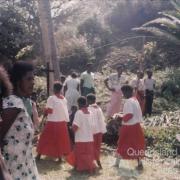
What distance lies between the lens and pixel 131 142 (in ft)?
24.7

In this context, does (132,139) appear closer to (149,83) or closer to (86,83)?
(86,83)

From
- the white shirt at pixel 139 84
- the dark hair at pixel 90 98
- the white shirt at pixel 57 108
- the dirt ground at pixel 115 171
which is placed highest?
the white shirt at pixel 139 84

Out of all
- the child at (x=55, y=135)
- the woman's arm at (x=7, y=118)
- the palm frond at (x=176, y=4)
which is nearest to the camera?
the woman's arm at (x=7, y=118)

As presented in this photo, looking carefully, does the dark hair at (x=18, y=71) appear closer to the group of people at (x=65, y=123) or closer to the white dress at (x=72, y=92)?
the group of people at (x=65, y=123)

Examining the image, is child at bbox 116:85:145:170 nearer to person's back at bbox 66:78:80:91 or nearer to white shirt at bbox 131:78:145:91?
person's back at bbox 66:78:80:91

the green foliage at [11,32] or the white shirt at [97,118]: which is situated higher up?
the green foliage at [11,32]

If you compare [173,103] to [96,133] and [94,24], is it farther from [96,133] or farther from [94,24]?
[94,24]

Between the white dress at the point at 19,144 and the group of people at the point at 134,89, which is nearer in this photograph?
the white dress at the point at 19,144

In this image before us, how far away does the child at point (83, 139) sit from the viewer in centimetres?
713

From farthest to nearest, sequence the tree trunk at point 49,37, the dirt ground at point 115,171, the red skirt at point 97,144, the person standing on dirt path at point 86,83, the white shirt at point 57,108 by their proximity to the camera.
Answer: the person standing on dirt path at point 86,83 < the tree trunk at point 49,37 < the white shirt at point 57,108 < the red skirt at point 97,144 < the dirt ground at point 115,171

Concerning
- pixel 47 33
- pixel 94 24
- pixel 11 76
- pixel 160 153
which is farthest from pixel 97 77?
pixel 11 76

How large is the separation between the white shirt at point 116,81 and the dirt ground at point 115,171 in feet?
11.0

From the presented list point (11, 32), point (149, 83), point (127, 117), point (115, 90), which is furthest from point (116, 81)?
point (11, 32)

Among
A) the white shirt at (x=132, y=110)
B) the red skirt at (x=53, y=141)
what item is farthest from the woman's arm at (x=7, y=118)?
the red skirt at (x=53, y=141)
